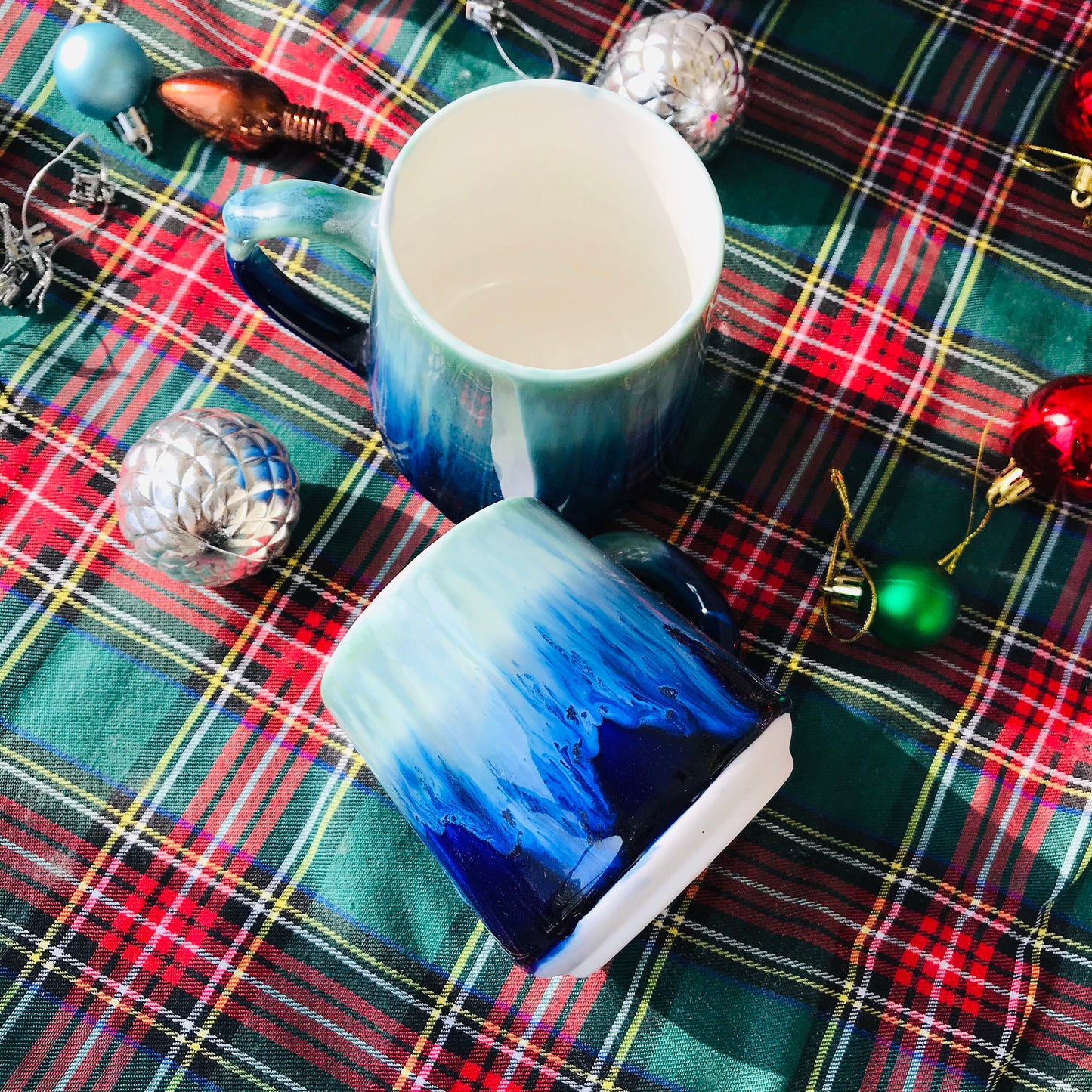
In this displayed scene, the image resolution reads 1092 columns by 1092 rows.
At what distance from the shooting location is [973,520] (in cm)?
43

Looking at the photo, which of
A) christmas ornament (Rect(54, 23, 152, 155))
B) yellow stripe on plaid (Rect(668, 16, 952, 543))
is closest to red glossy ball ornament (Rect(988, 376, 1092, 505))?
yellow stripe on plaid (Rect(668, 16, 952, 543))

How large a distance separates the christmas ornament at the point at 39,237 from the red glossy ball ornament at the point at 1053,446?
1.28ft

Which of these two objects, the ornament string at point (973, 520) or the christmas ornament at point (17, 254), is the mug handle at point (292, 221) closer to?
the christmas ornament at point (17, 254)

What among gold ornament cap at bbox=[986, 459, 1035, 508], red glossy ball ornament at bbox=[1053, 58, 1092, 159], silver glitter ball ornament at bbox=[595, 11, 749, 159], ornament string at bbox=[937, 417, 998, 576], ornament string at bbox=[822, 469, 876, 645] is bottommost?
ornament string at bbox=[822, 469, 876, 645]

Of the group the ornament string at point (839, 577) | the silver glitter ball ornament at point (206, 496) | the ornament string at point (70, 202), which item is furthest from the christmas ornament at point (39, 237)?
the ornament string at point (839, 577)

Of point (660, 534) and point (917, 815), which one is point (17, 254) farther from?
point (917, 815)

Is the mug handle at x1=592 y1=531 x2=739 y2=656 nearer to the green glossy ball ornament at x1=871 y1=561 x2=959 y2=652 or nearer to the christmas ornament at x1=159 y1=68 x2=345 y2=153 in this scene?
the green glossy ball ornament at x1=871 y1=561 x2=959 y2=652

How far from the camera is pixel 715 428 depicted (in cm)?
44

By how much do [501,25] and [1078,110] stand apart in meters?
0.26

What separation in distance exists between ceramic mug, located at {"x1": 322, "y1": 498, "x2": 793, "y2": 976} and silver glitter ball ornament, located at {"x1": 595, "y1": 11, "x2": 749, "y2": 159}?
0.22 m

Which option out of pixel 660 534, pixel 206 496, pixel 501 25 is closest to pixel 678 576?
pixel 660 534

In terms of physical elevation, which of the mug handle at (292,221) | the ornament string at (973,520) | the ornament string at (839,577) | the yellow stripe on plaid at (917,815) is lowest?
the yellow stripe on plaid at (917,815)

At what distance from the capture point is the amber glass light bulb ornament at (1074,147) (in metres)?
0.46

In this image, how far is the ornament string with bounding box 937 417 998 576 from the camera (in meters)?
0.42
